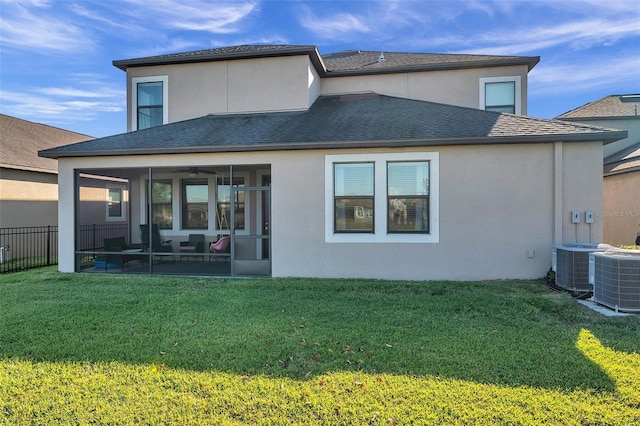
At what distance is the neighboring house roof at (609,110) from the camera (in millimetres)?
18000

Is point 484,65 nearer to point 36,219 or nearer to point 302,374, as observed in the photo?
point 302,374

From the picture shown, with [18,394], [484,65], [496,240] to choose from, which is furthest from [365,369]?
[484,65]

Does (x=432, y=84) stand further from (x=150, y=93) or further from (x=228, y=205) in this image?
(x=150, y=93)

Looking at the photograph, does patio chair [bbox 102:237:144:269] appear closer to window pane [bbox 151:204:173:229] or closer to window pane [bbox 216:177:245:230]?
window pane [bbox 151:204:173:229]

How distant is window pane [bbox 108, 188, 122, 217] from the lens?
16.3 m

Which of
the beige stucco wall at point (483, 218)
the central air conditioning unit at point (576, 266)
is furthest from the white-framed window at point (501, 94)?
the central air conditioning unit at point (576, 266)

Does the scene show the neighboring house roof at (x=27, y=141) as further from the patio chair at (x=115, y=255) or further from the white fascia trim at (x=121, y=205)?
the patio chair at (x=115, y=255)

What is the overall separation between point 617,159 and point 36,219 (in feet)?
79.3

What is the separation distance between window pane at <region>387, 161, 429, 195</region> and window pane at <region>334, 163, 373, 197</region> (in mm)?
486

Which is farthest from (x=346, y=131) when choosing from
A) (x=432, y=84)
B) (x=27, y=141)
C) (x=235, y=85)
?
(x=27, y=141)

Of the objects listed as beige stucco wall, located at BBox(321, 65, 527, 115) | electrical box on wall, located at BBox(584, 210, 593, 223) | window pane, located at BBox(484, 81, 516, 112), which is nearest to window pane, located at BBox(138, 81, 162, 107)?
beige stucco wall, located at BBox(321, 65, 527, 115)

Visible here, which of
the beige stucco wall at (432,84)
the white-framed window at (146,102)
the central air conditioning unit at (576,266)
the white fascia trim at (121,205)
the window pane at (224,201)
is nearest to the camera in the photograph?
the central air conditioning unit at (576,266)

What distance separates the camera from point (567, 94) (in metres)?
21.9

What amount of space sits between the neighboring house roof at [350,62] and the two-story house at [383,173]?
9 centimetres
